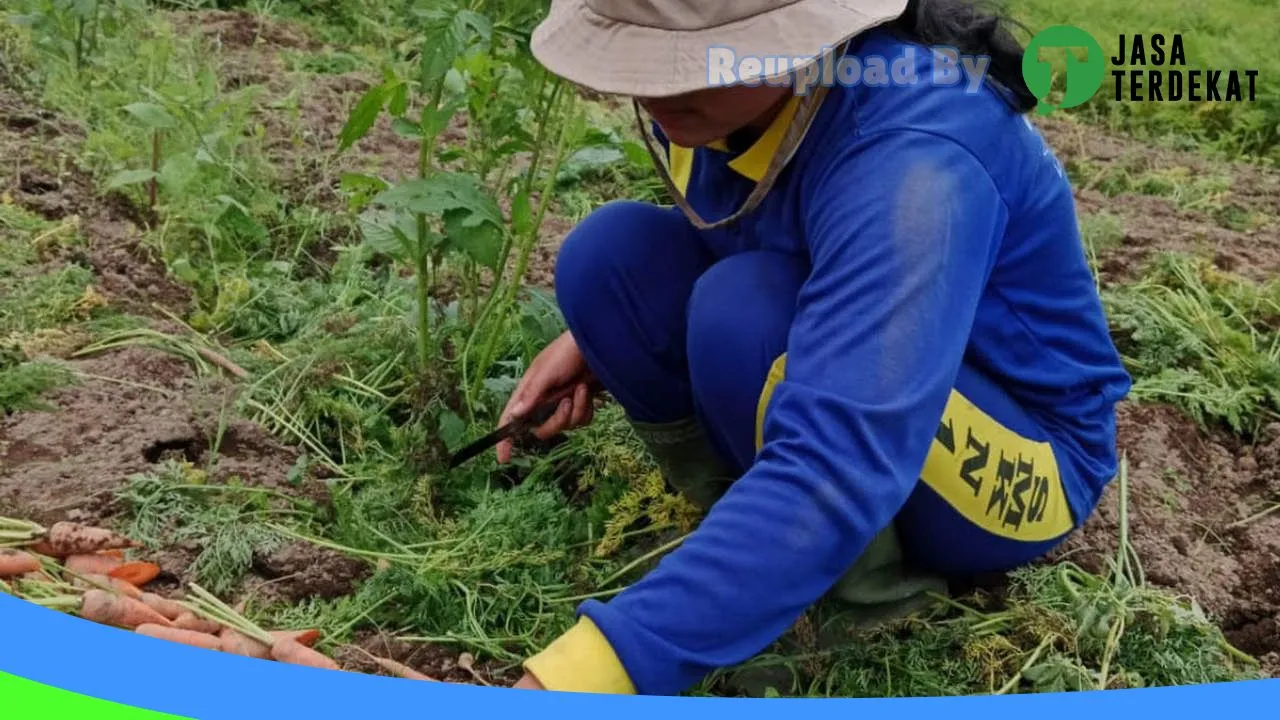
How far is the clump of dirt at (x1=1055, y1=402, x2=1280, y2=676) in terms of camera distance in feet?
5.84

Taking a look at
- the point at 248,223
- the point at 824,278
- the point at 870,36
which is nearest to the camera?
the point at 824,278

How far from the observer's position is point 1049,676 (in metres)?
1.56

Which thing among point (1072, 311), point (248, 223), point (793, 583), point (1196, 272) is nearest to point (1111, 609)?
point (1072, 311)

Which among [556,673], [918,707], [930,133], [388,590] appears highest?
[930,133]

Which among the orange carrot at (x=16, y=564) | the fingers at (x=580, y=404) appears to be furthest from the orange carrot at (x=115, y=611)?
the fingers at (x=580, y=404)

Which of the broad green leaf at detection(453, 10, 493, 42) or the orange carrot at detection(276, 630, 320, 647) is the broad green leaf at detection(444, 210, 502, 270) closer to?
the broad green leaf at detection(453, 10, 493, 42)

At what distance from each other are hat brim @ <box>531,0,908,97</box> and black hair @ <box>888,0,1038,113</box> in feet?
0.51

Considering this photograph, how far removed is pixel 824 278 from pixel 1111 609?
26.0 inches

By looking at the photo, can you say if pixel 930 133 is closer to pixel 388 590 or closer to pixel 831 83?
pixel 831 83

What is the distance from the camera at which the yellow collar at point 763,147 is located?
4.58 ft

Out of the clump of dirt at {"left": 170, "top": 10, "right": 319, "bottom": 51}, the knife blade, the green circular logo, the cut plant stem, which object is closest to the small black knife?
the knife blade

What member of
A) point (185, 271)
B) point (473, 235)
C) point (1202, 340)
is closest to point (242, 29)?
point (185, 271)

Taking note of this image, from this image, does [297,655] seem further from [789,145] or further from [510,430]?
[789,145]

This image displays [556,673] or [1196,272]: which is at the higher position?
[556,673]
